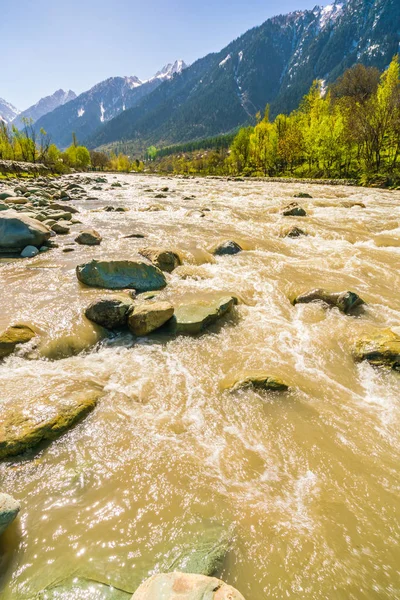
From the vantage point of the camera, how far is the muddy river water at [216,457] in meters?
2.89

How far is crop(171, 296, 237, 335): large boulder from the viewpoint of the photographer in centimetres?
698

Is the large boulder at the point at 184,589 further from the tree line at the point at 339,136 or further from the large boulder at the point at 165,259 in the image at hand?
the tree line at the point at 339,136

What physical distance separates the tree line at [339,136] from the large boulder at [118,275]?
130 feet

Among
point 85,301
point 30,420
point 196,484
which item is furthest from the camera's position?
point 85,301

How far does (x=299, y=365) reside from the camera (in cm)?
595

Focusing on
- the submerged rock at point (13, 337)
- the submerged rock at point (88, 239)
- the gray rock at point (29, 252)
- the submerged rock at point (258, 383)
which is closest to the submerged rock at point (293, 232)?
the submerged rock at point (88, 239)

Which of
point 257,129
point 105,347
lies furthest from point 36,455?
point 257,129

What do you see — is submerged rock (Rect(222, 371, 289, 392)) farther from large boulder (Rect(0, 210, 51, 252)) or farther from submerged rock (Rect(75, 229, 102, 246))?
large boulder (Rect(0, 210, 51, 252))

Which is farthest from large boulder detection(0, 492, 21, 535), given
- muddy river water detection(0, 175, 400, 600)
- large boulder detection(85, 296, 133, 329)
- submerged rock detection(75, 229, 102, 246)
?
submerged rock detection(75, 229, 102, 246)

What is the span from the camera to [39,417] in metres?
4.34

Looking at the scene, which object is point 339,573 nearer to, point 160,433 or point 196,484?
point 196,484

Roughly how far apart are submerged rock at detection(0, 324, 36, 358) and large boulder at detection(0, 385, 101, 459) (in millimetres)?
1522

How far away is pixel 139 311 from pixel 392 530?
5.67m

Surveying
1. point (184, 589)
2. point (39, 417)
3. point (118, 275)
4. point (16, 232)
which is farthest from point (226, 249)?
point (184, 589)
